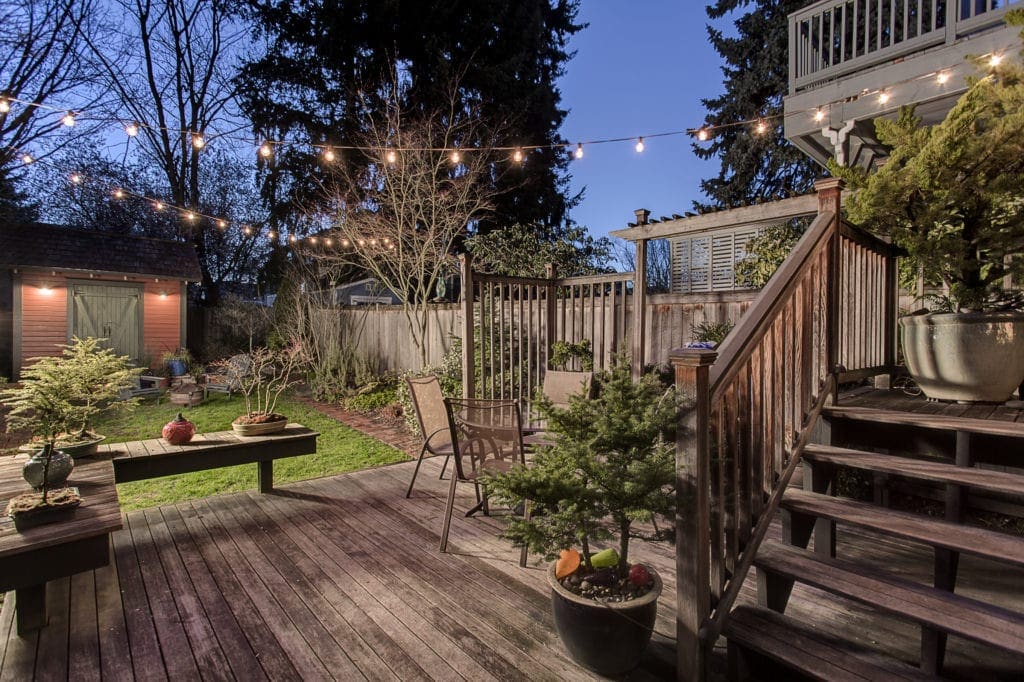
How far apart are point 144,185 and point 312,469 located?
40.5 ft

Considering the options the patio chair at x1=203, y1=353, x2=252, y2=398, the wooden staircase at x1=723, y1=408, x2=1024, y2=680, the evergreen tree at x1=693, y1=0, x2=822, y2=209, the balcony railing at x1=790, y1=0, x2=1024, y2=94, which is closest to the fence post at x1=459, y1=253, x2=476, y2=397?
the wooden staircase at x1=723, y1=408, x2=1024, y2=680

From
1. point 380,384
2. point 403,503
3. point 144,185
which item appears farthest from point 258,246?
point 403,503

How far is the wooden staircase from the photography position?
149 cm

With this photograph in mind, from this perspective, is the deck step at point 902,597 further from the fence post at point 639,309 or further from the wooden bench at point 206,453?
the wooden bench at point 206,453

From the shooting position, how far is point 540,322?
5.03 m

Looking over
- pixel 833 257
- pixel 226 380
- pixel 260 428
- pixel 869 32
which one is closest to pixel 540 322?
pixel 260 428

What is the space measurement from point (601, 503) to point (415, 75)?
11330 mm

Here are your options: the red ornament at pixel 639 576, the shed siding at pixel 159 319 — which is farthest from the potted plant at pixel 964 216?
the shed siding at pixel 159 319

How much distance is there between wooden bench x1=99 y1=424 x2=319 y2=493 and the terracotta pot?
37mm

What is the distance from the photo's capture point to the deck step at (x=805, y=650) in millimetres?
1485

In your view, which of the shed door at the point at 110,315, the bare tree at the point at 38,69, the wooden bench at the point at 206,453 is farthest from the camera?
the bare tree at the point at 38,69

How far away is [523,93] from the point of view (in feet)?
36.2

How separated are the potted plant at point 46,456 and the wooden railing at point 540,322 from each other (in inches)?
108

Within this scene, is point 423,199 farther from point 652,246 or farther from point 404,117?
point 652,246
